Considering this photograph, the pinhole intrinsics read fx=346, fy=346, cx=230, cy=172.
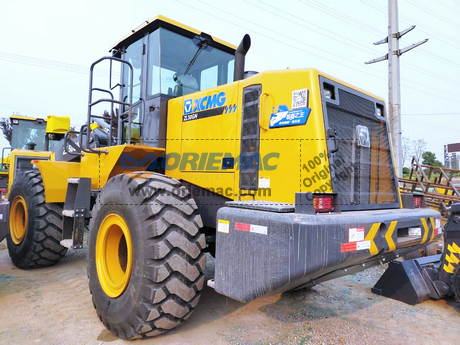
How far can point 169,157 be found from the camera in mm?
4039

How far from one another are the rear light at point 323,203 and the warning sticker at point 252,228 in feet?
1.34

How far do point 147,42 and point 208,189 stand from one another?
6.72 feet

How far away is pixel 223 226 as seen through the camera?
108 inches

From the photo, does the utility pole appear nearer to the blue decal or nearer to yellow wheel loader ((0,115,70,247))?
the blue decal

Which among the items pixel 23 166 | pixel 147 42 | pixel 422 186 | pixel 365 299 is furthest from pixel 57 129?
pixel 422 186

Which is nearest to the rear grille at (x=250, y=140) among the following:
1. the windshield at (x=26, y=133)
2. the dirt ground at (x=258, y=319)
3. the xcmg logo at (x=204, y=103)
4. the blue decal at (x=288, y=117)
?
the blue decal at (x=288, y=117)

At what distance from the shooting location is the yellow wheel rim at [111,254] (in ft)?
10.7

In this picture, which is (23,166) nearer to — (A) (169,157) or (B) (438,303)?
(A) (169,157)

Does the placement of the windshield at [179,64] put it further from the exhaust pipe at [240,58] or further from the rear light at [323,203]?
the rear light at [323,203]

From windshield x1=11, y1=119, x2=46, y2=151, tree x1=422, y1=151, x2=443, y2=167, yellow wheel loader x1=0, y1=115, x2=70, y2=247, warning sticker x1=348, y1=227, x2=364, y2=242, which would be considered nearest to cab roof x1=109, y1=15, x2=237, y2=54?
yellow wheel loader x1=0, y1=115, x2=70, y2=247

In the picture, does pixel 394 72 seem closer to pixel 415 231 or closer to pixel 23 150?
pixel 415 231

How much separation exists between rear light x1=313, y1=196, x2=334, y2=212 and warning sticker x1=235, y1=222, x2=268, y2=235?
408 millimetres

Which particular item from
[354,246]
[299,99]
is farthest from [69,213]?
[354,246]

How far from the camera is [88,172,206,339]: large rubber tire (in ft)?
9.09
